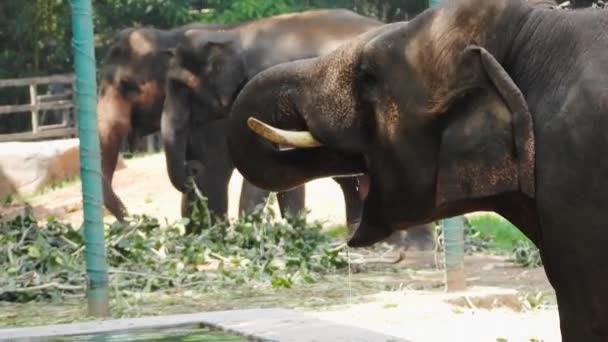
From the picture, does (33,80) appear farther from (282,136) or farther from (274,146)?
(282,136)

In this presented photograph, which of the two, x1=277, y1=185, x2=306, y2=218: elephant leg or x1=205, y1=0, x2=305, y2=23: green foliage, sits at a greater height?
x1=205, y1=0, x2=305, y2=23: green foliage

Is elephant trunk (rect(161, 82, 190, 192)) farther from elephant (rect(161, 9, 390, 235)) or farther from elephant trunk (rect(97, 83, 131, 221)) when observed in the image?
elephant trunk (rect(97, 83, 131, 221))

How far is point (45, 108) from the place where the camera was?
30.8 m

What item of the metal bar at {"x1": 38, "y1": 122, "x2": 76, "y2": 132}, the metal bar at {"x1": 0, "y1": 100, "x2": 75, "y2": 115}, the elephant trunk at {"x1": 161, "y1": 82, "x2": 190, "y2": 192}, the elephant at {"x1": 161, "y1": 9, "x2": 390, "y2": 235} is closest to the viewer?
the elephant at {"x1": 161, "y1": 9, "x2": 390, "y2": 235}

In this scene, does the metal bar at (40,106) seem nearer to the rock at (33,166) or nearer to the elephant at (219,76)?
the rock at (33,166)

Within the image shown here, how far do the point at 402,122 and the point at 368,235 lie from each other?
1.45ft

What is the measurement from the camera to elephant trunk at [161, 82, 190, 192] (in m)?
16.5

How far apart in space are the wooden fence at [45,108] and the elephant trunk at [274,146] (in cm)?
2461

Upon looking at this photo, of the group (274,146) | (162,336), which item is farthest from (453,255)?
(274,146)

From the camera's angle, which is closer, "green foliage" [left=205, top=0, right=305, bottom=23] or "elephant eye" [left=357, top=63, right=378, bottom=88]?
"elephant eye" [left=357, top=63, right=378, bottom=88]

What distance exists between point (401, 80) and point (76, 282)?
690 centimetres

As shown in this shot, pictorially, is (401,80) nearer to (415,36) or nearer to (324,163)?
(415,36)

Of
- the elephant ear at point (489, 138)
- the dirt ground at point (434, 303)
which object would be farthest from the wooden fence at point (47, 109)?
the elephant ear at point (489, 138)

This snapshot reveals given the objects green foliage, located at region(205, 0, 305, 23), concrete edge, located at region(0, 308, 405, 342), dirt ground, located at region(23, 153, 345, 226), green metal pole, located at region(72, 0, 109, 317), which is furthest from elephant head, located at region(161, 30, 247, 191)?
green foliage, located at region(205, 0, 305, 23)
